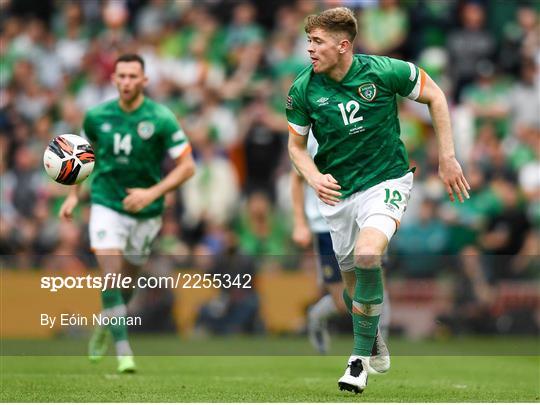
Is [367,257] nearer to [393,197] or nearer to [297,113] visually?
[393,197]

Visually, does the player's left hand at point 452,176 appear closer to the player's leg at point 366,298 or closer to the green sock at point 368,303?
the player's leg at point 366,298

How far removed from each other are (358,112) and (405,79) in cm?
46

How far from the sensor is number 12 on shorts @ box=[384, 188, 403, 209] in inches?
389

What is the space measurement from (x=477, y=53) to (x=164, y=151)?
10.0 metres

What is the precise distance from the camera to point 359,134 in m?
10.0

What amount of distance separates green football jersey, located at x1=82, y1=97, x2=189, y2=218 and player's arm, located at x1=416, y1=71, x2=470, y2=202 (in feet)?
11.2

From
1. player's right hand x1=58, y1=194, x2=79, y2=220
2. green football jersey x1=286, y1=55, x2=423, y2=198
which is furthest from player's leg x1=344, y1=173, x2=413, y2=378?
player's right hand x1=58, y1=194, x2=79, y2=220

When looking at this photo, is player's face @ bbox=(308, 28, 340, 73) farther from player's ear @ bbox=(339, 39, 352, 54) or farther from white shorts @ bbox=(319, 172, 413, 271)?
white shorts @ bbox=(319, 172, 413, 271)

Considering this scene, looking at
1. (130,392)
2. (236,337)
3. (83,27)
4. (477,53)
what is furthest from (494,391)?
(83,27)

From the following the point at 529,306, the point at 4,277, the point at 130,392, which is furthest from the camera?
the point at 529,306

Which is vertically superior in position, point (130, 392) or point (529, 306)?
point (130, 392)

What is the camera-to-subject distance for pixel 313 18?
32.3 ft

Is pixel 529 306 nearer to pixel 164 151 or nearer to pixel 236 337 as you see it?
pixel 236 337

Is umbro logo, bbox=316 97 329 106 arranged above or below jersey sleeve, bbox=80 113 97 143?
above
